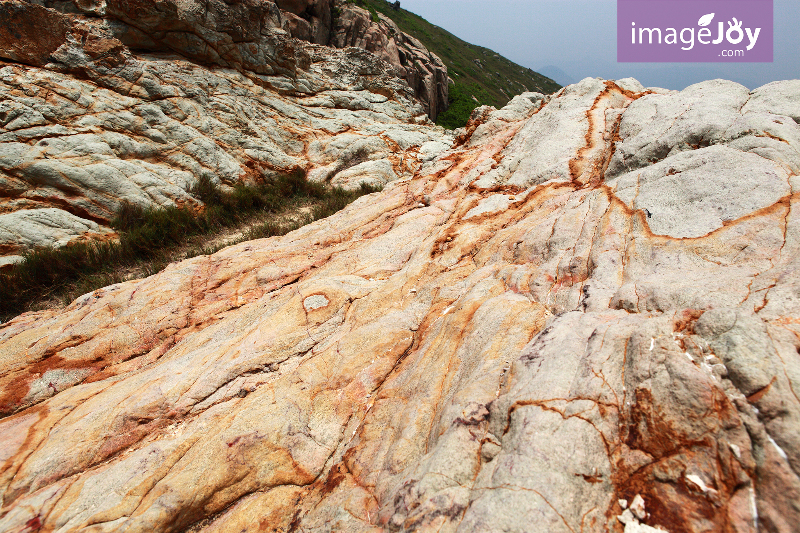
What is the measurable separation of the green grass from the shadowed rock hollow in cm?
137

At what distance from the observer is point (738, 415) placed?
6.19ft

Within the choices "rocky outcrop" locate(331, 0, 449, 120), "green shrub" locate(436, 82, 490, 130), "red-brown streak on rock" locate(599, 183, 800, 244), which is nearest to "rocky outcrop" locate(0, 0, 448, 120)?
"rocky outcrop" locate(331, 0, 449, 120)

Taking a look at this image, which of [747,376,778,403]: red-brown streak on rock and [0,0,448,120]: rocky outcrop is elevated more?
[0,0,448,120]: rocky outcrop

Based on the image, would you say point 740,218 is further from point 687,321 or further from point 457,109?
point 457,109

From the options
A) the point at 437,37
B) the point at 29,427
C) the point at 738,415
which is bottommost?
the point at 29,427

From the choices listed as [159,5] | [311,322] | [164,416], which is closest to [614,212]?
[311,322]

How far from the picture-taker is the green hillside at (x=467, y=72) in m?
34.2

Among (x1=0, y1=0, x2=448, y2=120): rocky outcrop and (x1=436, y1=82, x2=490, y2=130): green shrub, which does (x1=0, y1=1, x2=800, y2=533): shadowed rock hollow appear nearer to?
(x1=0, y1=0, x2=448, y2=120): rocky outcrop

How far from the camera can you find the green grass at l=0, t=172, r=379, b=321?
257 inches

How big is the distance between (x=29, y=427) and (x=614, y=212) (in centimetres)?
652

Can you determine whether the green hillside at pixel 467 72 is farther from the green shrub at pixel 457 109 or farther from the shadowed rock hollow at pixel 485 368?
the shadowed rock hollow at pixel 485 368

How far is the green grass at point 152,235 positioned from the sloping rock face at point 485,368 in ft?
4.27

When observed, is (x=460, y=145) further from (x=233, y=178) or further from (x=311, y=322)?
(x=311, y=322)

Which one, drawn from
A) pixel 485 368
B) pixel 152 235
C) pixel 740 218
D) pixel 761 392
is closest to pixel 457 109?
pixel 152 235
